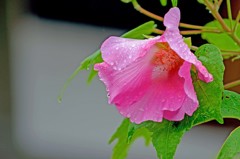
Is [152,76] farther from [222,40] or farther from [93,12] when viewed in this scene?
[93,12]

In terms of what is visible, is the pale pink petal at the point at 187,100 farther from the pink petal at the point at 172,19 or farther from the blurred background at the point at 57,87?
the blurred background at the point at 57,87

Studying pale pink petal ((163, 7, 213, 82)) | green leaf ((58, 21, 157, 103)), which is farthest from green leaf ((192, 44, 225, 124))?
green leaf ((58, 21, 157, 103))

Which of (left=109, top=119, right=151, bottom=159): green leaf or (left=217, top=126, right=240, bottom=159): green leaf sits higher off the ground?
(left=217, top=126, right=240, bottom=159): green leaf

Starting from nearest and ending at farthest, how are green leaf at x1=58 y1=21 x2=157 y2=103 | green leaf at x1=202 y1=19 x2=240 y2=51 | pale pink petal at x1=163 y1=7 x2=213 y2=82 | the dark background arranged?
pale pink petal at x1=163 y1=7 x2=213 y2=82 → green leaf at x1=58 y1=21 x2=157 y2=103 → green leaf at x1=202 y1=19 x2=240 y2=51 → the dark background

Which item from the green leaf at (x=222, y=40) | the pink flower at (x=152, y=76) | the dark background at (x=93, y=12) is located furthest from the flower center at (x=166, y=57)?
the dark background at (x=93, y=12)

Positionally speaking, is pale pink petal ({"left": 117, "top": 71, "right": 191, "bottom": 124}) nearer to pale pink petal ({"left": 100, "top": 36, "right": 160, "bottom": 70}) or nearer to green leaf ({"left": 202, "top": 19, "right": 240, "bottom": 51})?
pale pink petal ({"left": 100, "top": 36, "right": 160, "bottom": 70})

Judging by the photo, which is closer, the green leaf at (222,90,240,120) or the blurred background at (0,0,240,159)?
the green leaf at (222,90,240,120)

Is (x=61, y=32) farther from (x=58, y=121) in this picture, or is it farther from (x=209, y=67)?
(x=209, y=67)

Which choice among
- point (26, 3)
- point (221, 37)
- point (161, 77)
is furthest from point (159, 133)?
point (26, 3)
